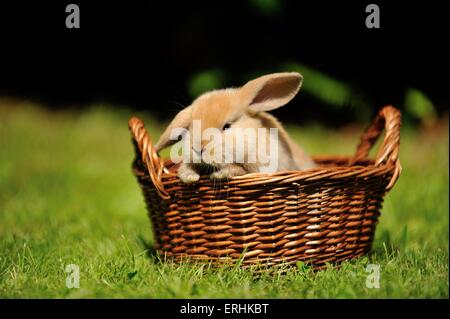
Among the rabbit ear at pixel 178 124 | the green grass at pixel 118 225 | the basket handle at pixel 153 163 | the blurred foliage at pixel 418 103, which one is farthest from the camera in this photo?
the blurred foliage at pixel 418 103

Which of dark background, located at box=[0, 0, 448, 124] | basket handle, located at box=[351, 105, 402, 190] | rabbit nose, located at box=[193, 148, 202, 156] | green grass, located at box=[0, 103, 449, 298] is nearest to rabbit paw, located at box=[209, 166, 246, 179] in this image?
rabbit nose, located at box=[193, 148, 202, 156]

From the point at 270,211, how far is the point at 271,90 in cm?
63

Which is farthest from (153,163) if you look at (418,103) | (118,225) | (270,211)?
(418,103)

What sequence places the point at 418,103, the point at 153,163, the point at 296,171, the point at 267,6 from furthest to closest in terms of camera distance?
the point at 267,6 < the point at 418,103 < the point at 153,163 < the point at 296,171

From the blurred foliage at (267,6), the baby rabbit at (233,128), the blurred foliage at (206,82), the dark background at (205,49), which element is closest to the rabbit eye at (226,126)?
the baby rabbit at (233,128)

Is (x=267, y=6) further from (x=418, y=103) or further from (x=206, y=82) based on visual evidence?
(x=418, y=103)

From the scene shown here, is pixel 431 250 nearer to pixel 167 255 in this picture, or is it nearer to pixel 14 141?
pixel 167 255

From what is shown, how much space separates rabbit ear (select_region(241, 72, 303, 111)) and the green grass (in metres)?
0.79

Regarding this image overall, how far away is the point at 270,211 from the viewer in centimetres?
220

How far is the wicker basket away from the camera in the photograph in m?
2.19

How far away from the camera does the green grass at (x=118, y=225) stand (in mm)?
2070

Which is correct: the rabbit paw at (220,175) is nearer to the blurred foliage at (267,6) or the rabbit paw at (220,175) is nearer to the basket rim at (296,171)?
the basket rim at (296,171)

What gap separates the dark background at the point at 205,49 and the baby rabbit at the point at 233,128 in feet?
6.00

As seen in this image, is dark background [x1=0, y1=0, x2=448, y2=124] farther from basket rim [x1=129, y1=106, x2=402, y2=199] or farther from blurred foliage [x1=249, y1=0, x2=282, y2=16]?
basket rim [x1=129, y1=106, x2=402, y2=199]
